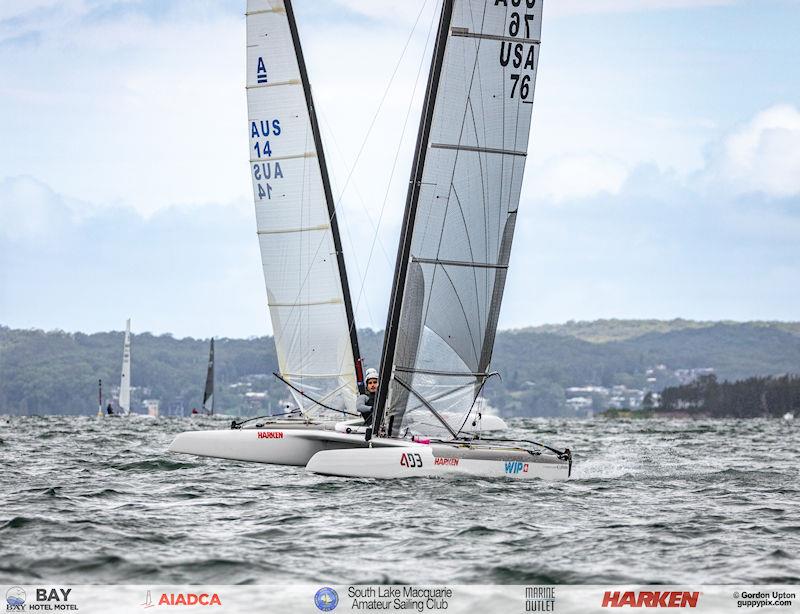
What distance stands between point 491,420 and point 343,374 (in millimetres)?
10391

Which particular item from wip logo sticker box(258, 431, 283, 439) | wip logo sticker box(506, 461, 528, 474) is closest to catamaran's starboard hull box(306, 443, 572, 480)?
wip logo sticker box(506, 461, 528, 474)

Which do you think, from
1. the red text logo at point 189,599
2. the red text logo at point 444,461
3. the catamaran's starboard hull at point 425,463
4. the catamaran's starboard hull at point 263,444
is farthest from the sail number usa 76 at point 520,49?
the red text logo at point 189,599

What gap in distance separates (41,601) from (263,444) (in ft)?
33.7

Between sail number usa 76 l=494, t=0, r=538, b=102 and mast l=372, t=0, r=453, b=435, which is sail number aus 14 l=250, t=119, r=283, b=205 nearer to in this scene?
mast l=372, t=0, r=453, b=435

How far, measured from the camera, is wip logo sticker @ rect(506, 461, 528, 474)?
1678 cm

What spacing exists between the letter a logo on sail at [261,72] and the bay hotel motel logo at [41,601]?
54.4ft

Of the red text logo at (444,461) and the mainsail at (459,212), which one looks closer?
the red text logo at (444,461)

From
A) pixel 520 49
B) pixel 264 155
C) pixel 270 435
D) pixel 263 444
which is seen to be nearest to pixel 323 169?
pixel 264 155

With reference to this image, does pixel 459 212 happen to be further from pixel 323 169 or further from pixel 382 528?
pixel 323 169

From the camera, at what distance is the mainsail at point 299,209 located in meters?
24.6

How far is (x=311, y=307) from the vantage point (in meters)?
24.9

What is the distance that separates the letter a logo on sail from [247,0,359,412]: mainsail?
0.02m

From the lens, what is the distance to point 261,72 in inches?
976

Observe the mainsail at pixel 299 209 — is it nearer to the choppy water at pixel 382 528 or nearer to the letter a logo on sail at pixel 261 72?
the letter a logo on sail at pixel 261 72
